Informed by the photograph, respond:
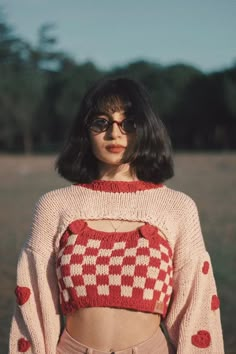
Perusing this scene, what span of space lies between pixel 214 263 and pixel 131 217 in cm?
469

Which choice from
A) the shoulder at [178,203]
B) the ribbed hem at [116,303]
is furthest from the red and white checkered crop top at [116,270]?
the shoulder at [178,203]

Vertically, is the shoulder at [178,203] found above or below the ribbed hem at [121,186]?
below

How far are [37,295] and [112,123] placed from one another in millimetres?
659

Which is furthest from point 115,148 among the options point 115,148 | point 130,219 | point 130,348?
point 130,348

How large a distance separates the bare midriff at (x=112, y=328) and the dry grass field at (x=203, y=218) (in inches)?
96.5

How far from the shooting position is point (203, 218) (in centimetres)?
943

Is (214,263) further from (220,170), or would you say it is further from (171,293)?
(220,170)

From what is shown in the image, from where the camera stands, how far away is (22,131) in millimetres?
37875

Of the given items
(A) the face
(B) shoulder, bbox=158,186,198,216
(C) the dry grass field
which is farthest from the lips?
(C) the dry grass field

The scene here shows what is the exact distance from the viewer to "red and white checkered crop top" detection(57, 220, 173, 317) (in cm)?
174

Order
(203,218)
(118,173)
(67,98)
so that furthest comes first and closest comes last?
(67,98) → (203,218) → (118,173)

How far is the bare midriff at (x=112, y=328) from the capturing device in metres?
1.77

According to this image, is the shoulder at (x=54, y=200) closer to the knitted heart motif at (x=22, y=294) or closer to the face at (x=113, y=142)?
the face at (x=113, y=142)

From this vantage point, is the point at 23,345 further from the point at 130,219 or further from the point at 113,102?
the point at 113,102
